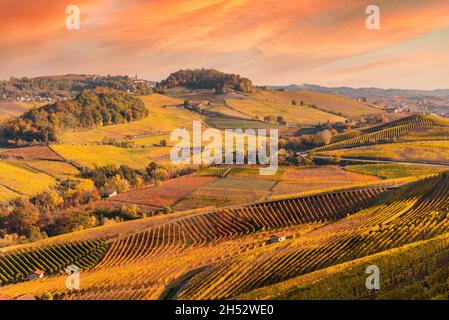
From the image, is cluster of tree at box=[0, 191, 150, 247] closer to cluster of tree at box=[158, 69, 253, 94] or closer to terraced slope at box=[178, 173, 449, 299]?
terraced slope at box=[178, 173, 449, 299]

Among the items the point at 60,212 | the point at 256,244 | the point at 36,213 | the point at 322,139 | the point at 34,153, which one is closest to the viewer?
the point at 256,244

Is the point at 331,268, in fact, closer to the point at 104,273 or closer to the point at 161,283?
the point at 161,283

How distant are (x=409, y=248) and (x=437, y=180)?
23.0 m

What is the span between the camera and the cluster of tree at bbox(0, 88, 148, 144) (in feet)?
307

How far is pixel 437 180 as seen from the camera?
46.4 metres

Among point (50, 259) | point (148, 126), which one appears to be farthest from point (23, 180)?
point (148, 126)

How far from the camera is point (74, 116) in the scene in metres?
106

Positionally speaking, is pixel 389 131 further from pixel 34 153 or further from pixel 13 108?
pixel 13 108

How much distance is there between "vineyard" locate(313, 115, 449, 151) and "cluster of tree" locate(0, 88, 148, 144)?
51466 millimetres

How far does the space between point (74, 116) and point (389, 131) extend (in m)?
64.6

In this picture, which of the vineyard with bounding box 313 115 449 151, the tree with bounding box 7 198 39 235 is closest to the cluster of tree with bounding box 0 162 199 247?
the tree with bounding box 7 198 39 235

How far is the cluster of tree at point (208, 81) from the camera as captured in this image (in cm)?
16088
